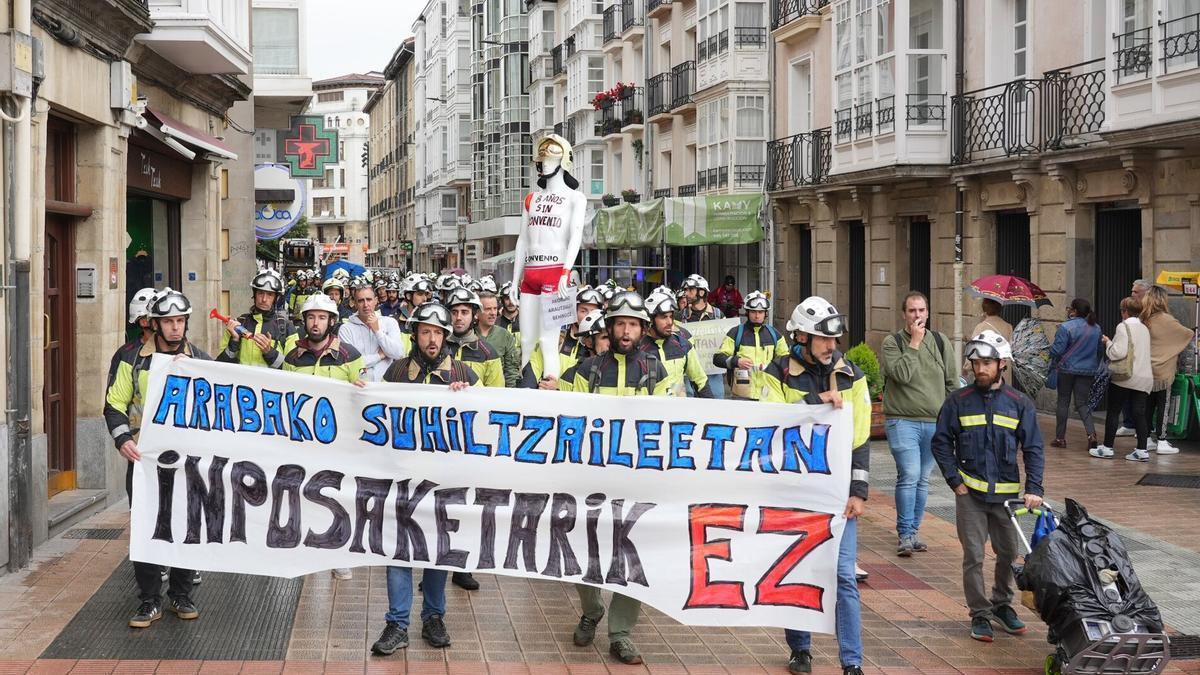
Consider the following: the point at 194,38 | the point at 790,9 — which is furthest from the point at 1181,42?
the point at 790,9

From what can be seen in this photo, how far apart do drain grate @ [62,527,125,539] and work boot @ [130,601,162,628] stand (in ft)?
8.84

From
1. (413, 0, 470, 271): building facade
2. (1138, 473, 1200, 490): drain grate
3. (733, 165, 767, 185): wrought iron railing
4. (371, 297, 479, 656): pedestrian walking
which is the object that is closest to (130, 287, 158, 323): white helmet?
(371, 297, 479, 656): pedestrian walking

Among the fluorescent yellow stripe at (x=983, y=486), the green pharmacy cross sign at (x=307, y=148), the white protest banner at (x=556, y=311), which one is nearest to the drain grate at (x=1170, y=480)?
the white protest banner at (x=556, y=311)

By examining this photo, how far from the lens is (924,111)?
2461cm

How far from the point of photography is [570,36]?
56.4 metres

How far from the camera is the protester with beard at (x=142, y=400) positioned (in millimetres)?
8117

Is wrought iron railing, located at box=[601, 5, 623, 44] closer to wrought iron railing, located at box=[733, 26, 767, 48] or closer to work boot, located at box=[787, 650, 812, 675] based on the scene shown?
wrought iron railing, located at box=[733, 26, 767, 48]

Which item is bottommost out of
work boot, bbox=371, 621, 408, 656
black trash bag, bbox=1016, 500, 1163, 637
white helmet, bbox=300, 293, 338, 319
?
work boot, bbox=371, 621, 408, 656

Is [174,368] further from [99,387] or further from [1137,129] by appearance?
[1137,129]

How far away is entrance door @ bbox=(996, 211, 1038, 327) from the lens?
74.4ft

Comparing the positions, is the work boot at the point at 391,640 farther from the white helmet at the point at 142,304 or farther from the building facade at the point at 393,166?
the building facade at the point at 393,166

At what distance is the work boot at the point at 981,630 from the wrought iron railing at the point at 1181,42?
35.6 feet

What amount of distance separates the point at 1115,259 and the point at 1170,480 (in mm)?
6736

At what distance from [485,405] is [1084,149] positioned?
13.7 m
